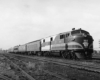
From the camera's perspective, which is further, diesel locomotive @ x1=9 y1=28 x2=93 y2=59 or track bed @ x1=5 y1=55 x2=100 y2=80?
diesel locomotive @ x1=9 y1=28 x2=93 y2=59

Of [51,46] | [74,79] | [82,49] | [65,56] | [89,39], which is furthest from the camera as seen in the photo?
[51,46]

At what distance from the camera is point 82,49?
1104 cm

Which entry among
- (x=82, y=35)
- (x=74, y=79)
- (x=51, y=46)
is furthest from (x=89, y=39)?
(x=74, y=79)

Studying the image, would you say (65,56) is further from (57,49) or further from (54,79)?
(54,79)

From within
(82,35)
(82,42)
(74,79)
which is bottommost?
(74,79)

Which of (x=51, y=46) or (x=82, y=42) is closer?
(x=82, y=42)

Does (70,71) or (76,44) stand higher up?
(76,44)

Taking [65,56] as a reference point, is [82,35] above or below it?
above

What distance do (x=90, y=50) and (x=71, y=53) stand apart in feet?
6.37

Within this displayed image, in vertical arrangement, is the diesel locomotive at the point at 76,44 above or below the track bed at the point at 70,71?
above

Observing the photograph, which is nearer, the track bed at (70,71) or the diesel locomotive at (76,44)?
the track bed at (70,71)

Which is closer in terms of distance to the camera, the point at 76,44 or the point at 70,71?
the point at 70,71

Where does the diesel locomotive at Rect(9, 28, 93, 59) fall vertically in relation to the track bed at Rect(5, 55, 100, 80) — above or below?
above

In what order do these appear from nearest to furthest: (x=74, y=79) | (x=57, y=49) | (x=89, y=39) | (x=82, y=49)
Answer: (x=74, y=79)
(x=82, y=49)
(x=89, y=39)
(x=57, y=49)
